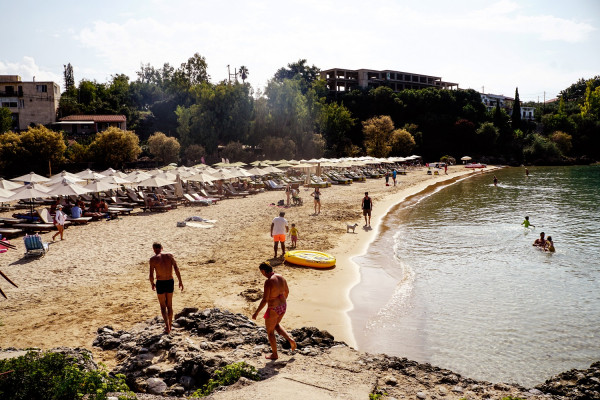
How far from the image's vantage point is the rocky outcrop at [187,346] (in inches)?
239

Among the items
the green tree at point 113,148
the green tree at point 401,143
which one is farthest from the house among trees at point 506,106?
the green tree at point 113,148

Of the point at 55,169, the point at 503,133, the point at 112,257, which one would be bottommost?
the point at 112,257

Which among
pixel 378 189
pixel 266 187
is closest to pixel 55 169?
pixel 266 187

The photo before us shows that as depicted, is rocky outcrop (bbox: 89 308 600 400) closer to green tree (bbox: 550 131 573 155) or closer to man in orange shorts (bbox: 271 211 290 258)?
man in orange shorts (bbox: 271 211 290 258)

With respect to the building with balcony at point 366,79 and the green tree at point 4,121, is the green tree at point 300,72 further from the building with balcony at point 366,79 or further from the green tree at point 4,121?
the green tree at point 4,121

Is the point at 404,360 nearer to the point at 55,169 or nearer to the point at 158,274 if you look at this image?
the point at 158,274

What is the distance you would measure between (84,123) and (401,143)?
159 feet

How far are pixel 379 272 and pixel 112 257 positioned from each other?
8726 millimetres

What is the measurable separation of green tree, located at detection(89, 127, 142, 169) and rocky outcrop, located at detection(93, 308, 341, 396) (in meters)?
37.6

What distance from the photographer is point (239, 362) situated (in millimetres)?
6203

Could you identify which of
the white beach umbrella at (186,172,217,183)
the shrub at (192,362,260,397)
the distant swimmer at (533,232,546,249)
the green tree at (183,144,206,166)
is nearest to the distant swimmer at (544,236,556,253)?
the distant swimmer at (533,232,546,249)

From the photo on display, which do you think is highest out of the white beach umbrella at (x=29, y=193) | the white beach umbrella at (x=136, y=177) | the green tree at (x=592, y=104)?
the green tree at (x=592, y=104)

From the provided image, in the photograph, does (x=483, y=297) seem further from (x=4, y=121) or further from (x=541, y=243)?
(x=4, y=121)

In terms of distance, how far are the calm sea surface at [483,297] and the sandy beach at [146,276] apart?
103 cm
